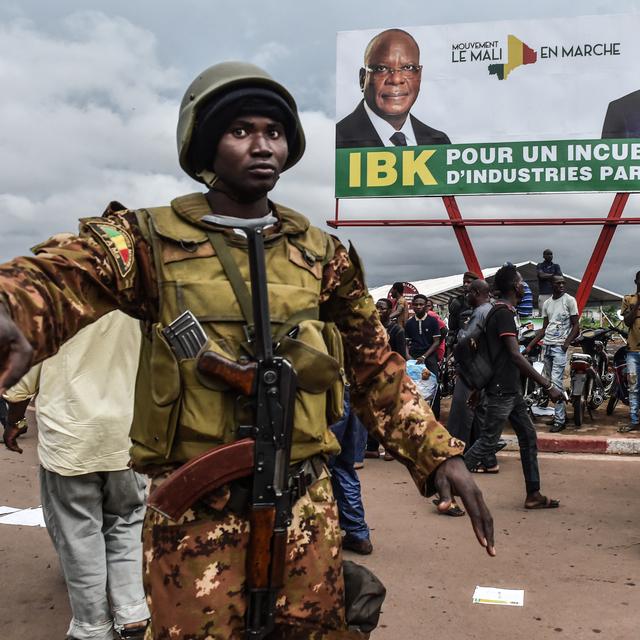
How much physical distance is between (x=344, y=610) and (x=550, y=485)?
16.6ft

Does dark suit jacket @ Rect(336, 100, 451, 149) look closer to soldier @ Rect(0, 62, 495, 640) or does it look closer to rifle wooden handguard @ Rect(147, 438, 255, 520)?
soldier @ Rect(0, 62, 495, 640)

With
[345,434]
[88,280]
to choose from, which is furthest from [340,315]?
[345,434]

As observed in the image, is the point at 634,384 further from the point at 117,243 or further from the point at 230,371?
the point at 117,243

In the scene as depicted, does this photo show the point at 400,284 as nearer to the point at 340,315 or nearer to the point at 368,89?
the point at 368,89

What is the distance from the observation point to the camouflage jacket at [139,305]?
1.56 meters

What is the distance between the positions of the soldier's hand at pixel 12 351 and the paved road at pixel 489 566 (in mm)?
2671

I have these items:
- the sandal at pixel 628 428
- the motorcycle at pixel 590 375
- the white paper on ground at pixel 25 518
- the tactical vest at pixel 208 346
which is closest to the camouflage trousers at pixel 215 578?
the tactical vest at pixel 208 346

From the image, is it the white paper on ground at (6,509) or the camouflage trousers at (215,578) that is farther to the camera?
the white paper on ground at (6,509)

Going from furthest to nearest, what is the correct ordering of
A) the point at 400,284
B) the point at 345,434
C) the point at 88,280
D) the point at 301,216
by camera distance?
the point at 400,284
the point at 345,434
the point at 301,216
the point at 88,280

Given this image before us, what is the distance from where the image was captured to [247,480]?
184 centimetres

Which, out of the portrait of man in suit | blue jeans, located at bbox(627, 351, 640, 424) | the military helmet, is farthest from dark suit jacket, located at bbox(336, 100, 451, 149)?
the military helmet

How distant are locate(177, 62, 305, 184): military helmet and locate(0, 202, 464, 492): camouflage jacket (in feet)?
0.79

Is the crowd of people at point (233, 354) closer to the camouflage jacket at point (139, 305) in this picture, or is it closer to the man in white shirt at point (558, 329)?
the camouflage jacket at point (139, 305)

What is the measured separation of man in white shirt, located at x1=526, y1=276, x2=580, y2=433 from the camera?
29.9 ft
